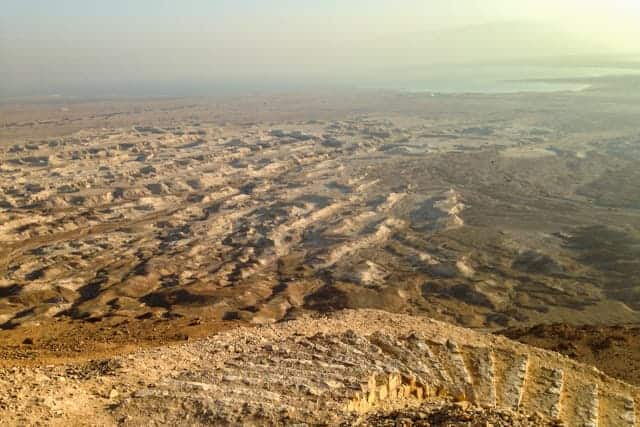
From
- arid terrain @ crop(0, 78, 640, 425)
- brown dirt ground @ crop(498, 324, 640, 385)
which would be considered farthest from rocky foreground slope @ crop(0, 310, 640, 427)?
brown dirt ground @ crop(498, 324, 640, 385)

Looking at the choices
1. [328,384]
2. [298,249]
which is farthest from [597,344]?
[298,249]

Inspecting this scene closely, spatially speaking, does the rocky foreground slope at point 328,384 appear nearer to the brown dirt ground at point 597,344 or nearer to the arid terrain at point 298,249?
the arid terrain at point 298,249

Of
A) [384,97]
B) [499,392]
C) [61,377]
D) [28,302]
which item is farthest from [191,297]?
[384,97]

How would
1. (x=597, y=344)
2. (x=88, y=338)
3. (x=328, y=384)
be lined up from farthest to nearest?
1. (x=88, y=338)
2. (x=597, y=344)
3. (x=328, y=384)

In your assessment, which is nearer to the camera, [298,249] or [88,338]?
[88,338]

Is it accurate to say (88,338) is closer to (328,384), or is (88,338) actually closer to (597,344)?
(328,384)

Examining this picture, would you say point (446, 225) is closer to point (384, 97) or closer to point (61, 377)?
point (61, 377)
